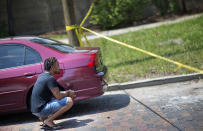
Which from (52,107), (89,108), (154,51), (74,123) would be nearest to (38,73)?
(52,107)

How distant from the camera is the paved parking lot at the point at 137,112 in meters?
4.67

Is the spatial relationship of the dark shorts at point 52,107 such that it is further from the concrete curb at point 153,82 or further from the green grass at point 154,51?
the green grass at point 154,51

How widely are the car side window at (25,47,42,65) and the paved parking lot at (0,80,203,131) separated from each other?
1.20 meters

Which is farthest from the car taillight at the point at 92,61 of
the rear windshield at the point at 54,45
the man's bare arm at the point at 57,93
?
the man's bare arm at the point at 57,93

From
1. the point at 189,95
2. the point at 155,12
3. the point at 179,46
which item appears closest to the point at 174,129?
the point at 189,95

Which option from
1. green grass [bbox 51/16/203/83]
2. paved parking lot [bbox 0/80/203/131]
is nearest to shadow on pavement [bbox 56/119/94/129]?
paved parking lot [bbox 0/80/203/131]

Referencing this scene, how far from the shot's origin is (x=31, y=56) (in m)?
5.62

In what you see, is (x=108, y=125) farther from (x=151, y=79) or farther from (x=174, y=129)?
(x=151, y=79)

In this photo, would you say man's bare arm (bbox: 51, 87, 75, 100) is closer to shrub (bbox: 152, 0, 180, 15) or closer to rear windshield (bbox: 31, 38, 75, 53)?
rear windshield (bbox: 31, 38, 75, 53)

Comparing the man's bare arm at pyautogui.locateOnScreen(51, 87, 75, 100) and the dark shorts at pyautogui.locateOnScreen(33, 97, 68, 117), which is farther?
the dark shorts at pyautogui.locateOnScreen(33, 97, 68, 117)

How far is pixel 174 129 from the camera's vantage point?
435cm

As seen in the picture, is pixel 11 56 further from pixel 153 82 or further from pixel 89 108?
pixel 153 82

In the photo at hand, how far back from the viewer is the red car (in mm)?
5418

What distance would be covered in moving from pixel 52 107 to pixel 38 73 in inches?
33.0
